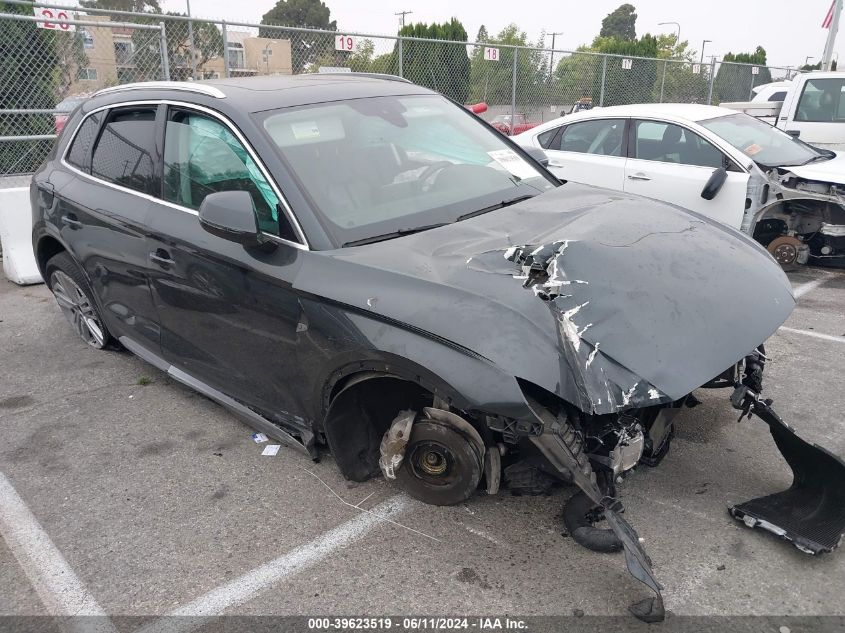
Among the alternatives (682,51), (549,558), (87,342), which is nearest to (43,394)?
(87,342)

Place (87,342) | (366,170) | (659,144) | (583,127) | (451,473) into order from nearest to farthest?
(451,473), (366,170), (87,342), (659,144), (583,127)

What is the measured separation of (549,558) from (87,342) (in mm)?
4037

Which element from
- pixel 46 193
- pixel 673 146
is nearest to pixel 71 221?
pixel 46 193

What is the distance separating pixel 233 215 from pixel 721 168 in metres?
5.23

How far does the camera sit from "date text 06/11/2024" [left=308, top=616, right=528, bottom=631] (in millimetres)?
2395

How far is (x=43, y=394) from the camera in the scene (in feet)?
14.3

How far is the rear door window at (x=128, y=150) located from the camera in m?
3.72

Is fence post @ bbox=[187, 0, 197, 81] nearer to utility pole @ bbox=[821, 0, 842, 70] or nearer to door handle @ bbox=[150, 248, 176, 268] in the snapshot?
door handle @ bbox=[150, 248, 176, 268]

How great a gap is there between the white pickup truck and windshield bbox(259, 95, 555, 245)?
761cm

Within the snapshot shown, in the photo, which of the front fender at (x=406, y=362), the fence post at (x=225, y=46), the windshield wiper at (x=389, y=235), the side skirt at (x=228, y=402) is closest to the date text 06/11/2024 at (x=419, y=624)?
the front fender at (x=406, y=362)

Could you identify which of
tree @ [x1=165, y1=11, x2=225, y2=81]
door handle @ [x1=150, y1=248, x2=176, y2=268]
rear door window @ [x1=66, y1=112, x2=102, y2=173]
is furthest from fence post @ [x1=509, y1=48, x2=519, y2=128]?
door handle @ [x1=150, y1=248, x2=176, y2=268]

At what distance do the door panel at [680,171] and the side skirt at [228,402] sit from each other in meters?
4.60

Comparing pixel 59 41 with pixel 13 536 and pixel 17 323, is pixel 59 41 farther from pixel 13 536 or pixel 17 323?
pixel 13 536

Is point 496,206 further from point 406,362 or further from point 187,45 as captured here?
point 187,45
